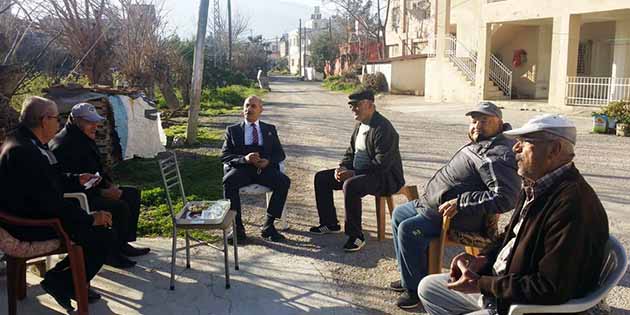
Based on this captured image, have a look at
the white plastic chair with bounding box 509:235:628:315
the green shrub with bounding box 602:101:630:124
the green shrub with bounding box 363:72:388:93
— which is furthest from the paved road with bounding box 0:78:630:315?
the green shrub with bounding box 363:72:388:93

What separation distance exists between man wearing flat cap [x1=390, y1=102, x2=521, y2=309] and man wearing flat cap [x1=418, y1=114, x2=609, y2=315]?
967mm

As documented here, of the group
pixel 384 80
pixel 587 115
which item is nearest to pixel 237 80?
pixel 384 80

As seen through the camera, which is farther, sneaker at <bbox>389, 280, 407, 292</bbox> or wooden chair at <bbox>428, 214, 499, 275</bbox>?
sneaker at <bbox>389, 280, 407, 292</bbox>

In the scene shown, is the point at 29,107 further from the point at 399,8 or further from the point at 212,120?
the point at 399,8

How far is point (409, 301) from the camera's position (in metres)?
4.00

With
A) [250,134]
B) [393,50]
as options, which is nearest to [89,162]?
[250,134]

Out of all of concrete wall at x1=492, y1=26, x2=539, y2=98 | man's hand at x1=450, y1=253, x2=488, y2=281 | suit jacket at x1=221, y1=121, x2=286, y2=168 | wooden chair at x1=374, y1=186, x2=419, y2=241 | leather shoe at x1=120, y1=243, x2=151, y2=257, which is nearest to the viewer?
man's hand at x1=450, y1=253, x2=488, y2=281

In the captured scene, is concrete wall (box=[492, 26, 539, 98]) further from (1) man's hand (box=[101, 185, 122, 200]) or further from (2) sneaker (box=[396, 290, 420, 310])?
(1) man's hand (box=[101, 185, 122, 200])

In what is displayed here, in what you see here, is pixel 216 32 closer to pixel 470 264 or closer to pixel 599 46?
pixel 599 46

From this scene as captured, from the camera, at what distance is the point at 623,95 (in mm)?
18047

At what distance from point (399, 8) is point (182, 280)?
1751 inches

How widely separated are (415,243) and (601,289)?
1.70m

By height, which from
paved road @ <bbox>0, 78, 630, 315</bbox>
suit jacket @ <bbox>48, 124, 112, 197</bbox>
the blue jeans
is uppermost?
suit jacket @ <bbox>48, 124, 112, 197</bbox>

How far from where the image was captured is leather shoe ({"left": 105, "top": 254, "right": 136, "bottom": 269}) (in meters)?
4.69
